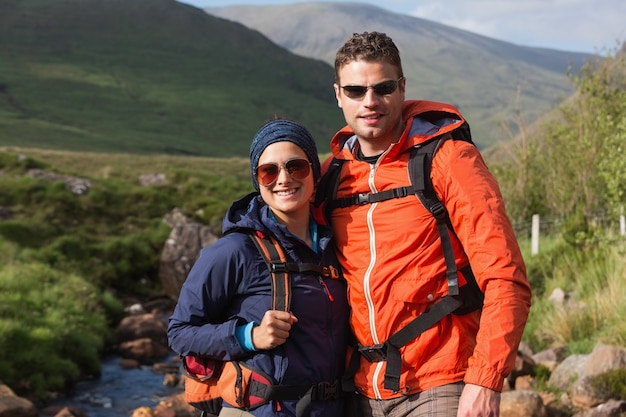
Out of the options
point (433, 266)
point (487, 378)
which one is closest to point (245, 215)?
point (433, 266)

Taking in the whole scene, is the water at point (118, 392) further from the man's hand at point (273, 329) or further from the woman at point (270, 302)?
the man's hand at point (273, 329)

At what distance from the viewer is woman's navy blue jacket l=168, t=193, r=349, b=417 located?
13.7ft

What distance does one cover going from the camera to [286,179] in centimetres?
441

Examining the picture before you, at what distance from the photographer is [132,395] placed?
17.8 m

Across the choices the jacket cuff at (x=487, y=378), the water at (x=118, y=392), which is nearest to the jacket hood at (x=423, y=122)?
the jacket cuff at (x=487, y=378)

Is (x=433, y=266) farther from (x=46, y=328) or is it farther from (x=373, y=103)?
(x=46, y=328)

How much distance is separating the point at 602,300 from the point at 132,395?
34.2 ft

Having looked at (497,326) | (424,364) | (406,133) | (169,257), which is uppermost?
(406,133)

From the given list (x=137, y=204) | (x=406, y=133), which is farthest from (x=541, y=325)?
(x=137, y=204)

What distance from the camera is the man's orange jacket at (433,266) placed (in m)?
3.91

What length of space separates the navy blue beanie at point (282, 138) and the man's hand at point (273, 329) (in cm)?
87

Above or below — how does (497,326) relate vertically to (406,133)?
below

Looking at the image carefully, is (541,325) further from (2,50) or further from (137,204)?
(2,50)

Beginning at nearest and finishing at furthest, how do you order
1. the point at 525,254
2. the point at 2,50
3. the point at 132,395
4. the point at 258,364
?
1. the point at 258,364
2. the point at 132,395
3. the point at 525,254
4. the point at 2,50
